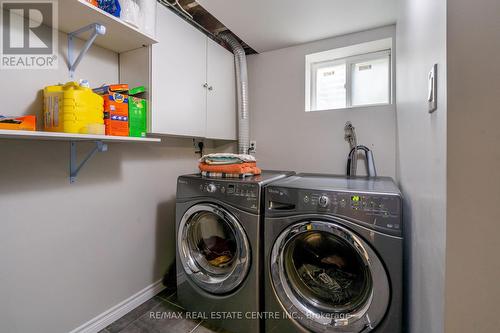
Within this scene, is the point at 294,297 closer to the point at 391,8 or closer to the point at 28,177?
the point at 28,177

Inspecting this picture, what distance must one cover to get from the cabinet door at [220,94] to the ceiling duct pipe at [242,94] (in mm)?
76

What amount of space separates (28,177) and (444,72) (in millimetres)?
A: 1705

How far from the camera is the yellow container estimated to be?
1.05 meters

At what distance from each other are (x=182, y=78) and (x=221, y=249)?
127 cm

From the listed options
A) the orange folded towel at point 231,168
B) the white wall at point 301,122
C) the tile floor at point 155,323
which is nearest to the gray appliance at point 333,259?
the orange folded towel at point 231,168

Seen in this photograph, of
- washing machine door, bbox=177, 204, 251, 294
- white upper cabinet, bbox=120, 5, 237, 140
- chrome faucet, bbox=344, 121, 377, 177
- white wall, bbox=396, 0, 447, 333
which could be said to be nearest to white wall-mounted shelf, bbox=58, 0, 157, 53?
white upper cabinet, bbox=120, 5, 237, 140

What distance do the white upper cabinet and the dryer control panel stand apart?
90 centimetres

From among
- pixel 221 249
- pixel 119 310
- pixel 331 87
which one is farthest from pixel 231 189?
pixel 331 87

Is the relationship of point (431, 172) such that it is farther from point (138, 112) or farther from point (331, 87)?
point (331, 87)

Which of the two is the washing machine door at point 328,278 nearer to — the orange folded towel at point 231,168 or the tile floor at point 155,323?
the orange folded towel at point 231,168

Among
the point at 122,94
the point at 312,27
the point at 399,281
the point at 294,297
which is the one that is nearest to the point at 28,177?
the point at 122,94

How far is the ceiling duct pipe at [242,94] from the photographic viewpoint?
2176mm

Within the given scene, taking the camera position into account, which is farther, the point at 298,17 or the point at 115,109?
the point at 298,17

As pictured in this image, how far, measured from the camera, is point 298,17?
1.69 m
